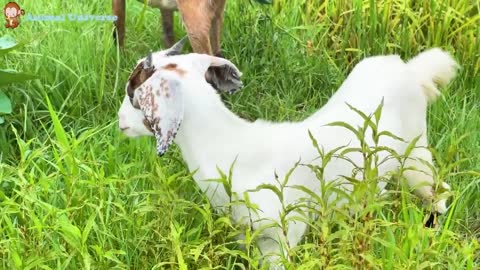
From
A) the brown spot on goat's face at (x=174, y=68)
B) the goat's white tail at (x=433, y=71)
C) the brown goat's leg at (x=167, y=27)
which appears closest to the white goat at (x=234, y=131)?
the brown spot on goat's face at (x=174, y=68)

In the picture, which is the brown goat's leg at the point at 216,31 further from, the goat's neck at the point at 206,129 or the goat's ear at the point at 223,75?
the goat's neck at the point at 206,129

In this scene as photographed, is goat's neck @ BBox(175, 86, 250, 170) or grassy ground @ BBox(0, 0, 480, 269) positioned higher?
goat's neck @ BBox(175, 86, 250, 170)

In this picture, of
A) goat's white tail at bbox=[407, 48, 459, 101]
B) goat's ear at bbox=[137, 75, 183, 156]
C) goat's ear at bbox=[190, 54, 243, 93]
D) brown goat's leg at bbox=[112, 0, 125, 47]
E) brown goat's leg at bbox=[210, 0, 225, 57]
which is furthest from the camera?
brown goat's leg at bbox=[112, 0, 125, 47]

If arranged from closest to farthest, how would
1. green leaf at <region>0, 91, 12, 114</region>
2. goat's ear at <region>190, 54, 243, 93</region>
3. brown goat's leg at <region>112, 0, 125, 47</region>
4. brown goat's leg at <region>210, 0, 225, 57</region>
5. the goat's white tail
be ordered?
goat's ear at <region>190, 54, 243, 93</region>, the goat's white tail, green leaf at <region>0, 91, 12, 114</region>, brown goat's leg at <region>210, 0, 225, 57</region>, brown goat's leg at <region>112, 0, 125, 47</region>

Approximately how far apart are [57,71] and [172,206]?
1.19 metres

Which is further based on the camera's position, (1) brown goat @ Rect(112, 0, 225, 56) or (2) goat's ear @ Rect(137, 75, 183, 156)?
(1) brown goat @ Rect(112, 0, 225, 56)

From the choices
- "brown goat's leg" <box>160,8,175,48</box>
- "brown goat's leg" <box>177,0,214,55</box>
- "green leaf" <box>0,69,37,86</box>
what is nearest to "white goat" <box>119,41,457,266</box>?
"brown goat's leg" <box>177,0,214,55</box>

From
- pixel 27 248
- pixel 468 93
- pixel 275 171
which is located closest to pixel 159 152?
pixel 275 171

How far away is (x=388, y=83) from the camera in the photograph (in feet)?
8.68

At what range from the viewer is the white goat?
7.42 ft

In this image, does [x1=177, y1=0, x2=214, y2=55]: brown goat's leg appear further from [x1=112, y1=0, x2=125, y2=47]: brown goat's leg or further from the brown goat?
[x1=112, y1=0, x2=125, y2=47]: brown goat's leg

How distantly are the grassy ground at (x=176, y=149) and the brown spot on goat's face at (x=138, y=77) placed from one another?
245mm

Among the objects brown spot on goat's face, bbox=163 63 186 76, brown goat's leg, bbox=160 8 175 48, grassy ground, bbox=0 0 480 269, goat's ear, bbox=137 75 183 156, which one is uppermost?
brown spot on goat's face, bbox=163 63 186 76

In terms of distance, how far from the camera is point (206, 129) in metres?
2.35
